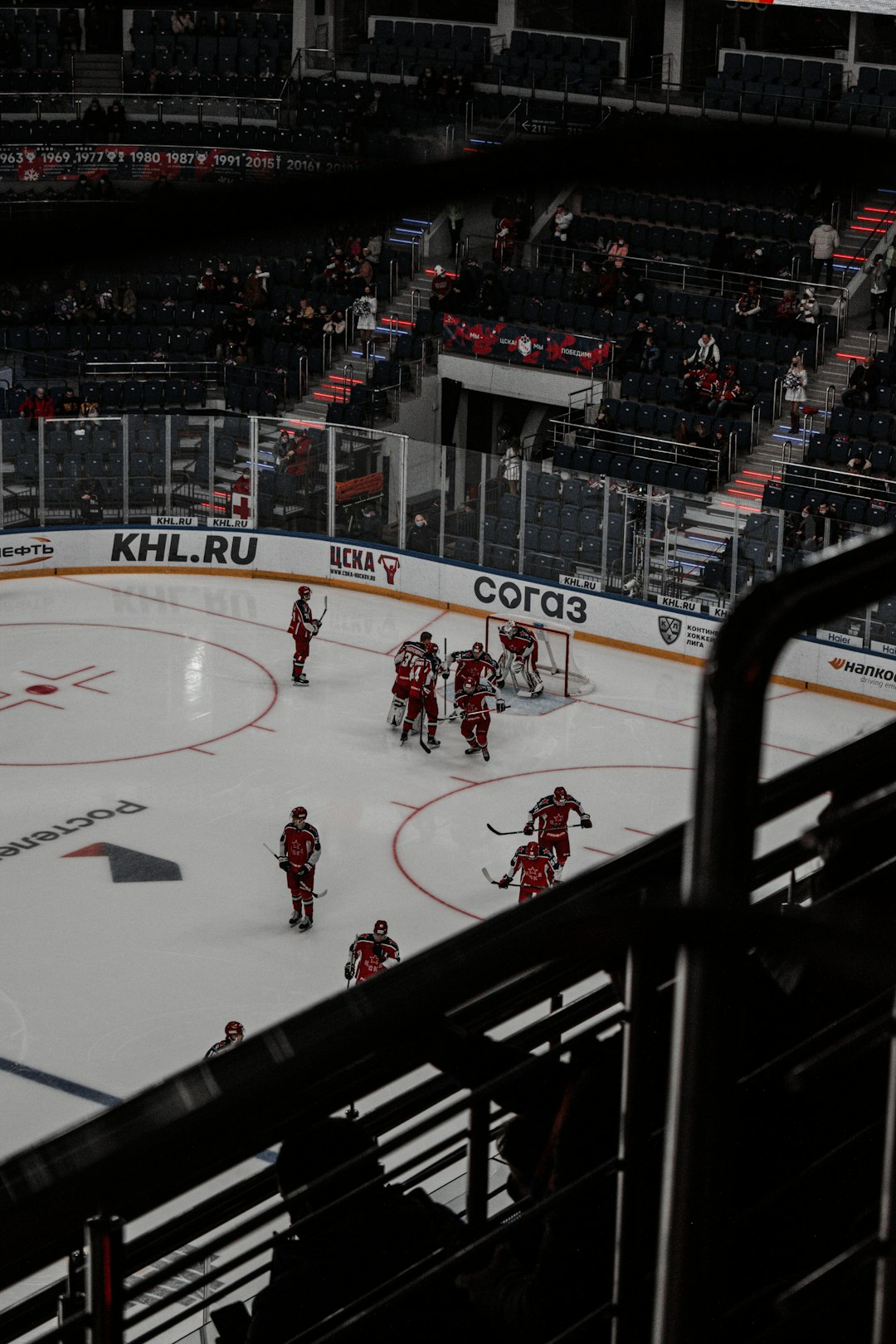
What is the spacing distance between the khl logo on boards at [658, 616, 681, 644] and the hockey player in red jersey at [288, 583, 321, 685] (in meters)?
4.96

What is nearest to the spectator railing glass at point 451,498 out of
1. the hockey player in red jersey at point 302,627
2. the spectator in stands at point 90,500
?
the spectator in stands at point 90,500

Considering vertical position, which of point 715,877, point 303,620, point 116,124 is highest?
point 116,124

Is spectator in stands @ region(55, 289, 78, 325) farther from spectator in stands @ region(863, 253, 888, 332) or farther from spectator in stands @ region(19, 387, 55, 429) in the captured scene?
spectator in stands @ region(863, 253, 888, 332)

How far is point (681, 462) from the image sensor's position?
92.8 feet

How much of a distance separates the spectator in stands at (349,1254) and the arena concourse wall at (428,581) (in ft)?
70.3

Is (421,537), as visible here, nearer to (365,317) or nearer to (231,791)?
(365,317)

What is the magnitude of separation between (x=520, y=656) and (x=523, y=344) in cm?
966

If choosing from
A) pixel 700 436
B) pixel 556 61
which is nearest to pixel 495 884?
pixel 700 436

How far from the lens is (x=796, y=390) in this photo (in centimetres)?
2867

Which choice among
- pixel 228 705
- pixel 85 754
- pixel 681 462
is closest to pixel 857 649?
pixel 681 462

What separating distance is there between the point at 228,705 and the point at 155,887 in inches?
215

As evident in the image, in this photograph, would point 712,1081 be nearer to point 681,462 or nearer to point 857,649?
point 857,649

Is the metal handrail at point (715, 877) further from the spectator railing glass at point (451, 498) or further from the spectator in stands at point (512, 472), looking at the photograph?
the spectator in stands at point (512, 472)

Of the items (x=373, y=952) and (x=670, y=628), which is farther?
(x=670, y=628)
